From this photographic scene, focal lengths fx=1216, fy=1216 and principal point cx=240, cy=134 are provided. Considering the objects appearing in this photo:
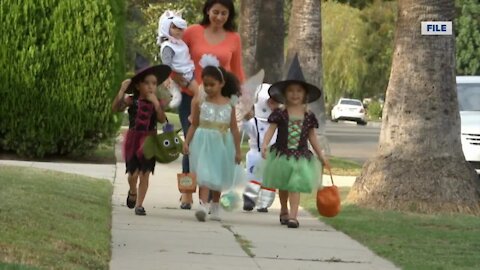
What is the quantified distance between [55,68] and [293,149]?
294 inches

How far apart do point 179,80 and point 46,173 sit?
339cm

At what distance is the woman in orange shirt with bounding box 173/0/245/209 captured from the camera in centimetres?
1197

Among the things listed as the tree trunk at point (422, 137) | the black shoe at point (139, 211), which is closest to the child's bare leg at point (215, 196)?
the black shoe at point (139, 211)

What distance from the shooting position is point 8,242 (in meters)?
8.27

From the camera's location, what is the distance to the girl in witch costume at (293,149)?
37.6ft

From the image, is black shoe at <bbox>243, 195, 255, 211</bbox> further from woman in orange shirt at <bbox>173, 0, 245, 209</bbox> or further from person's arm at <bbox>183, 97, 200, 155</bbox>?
person's arm at <bbox>183, 97, 200, 155</bbox>

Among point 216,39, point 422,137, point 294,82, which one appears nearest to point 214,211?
point 294,82

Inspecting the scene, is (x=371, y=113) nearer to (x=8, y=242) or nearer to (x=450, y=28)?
(x=450, y=28)

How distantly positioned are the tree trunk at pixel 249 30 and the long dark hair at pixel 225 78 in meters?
16.7

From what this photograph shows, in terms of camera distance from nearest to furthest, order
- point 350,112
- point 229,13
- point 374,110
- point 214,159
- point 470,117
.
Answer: point 214,159 → point 229,13 → point 470,117 → point 350,112 → point 374,110

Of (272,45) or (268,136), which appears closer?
(268,136)

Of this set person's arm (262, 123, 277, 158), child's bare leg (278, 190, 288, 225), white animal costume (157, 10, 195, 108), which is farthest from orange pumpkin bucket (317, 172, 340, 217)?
white animal costume (157, 10, 195, 108)

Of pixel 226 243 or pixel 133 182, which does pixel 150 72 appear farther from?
pixel 226 243

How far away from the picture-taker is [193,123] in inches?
457
